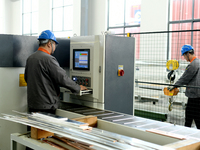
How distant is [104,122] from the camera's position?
2.14 m

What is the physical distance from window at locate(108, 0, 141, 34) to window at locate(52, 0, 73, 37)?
6.50ft

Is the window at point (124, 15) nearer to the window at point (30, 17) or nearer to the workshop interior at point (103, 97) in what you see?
the workshop interior at point (103, 97)

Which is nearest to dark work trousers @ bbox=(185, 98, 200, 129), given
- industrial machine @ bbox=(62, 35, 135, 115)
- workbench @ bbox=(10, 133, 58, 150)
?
industrial machine @ bbox=(62, 35, 135, 115)

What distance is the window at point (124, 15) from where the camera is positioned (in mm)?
7641

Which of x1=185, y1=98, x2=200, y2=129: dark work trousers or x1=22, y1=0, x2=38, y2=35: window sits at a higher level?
x1=22, y1=0, x2=38, y2=35: window

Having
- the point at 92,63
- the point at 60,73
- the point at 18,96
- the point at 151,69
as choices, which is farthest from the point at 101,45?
the point at 151,69

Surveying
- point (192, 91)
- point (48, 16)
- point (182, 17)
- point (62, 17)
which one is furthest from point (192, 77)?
point (48, 16)

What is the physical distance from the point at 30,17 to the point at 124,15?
5383 millimetres

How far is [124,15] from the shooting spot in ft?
26.3

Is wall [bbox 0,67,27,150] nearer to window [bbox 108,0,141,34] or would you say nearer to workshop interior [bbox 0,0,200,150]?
workshop interior [bbox 0,0,200,150]

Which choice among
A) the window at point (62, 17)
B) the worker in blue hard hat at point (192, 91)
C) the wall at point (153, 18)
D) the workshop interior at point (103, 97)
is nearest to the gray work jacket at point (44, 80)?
the workshop interior at point (103, 97)

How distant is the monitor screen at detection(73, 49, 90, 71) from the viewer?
114 inches

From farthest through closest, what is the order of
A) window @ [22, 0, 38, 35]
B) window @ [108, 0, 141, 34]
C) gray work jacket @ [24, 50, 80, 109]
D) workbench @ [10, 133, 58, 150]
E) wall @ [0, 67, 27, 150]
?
window @ [22, 0, 38, 35], window @ [108, 0, 141, 34], wall @ [0, 67, 27, 150], gray work jacket @ [24, 50, 80, 109], workbench @ [10, 133, 58, 150]

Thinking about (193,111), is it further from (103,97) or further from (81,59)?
(81,59)
